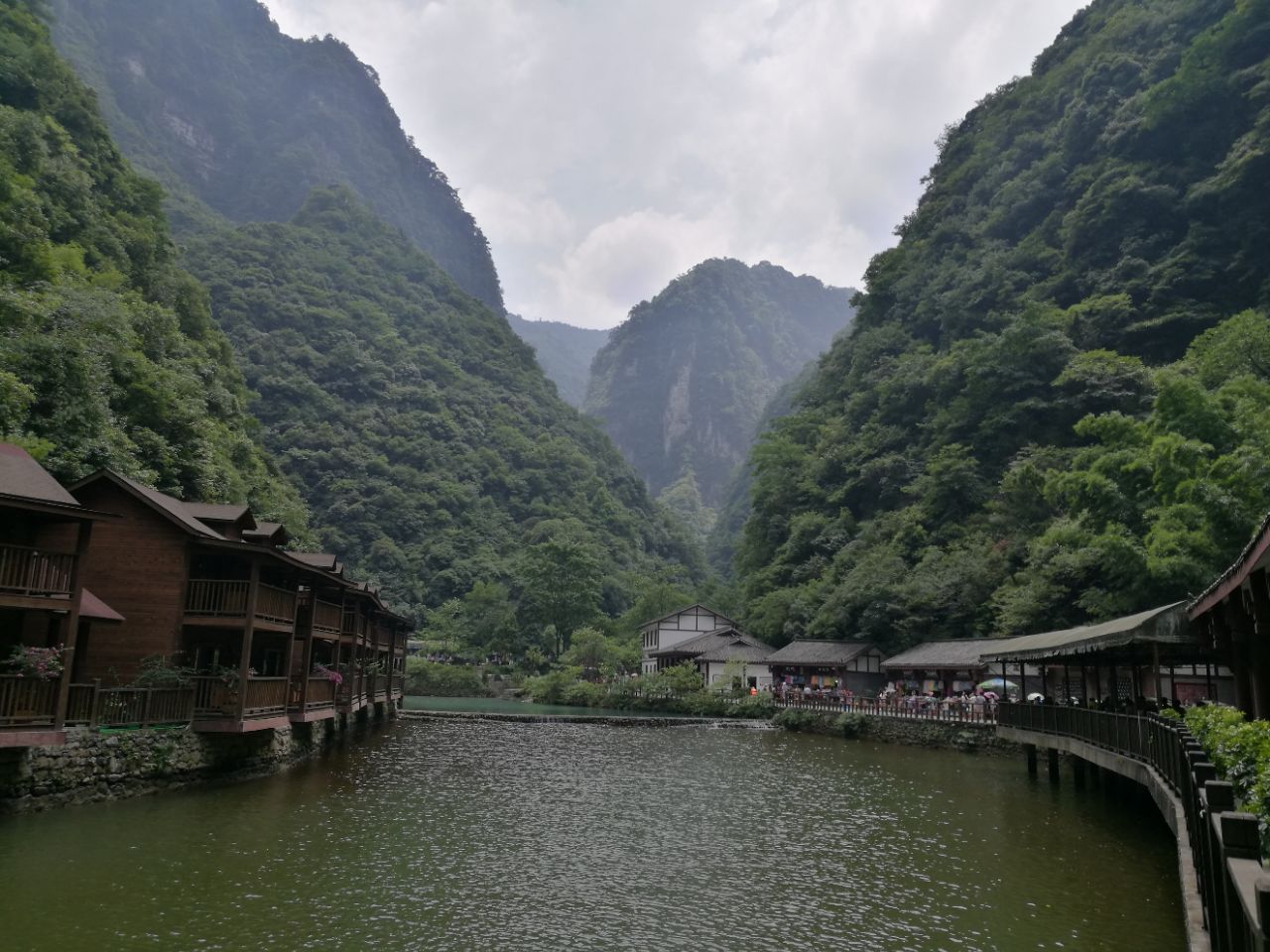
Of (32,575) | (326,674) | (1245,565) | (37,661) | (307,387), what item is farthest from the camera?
(307,387)

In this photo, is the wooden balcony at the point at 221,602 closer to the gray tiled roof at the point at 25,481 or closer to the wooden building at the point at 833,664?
the gray tiled roof at the point at 25,481

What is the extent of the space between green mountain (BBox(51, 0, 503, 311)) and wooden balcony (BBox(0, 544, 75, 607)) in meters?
104

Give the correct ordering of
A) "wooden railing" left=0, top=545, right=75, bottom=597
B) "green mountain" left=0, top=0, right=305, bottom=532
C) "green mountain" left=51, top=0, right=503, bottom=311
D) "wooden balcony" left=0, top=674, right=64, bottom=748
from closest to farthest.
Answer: "wooden balcony" left=0, top=674, right=64, bottom=748, "wooden railing" left=0, top=545, right=75, bottom=597, "green mountain" left=0, top=0, right=305, bottom=532, "green mountain" left=51, top=0, right=503, bottom=311

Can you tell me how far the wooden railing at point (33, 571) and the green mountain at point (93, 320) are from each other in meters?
9.43

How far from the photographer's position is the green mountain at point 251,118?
427 ft

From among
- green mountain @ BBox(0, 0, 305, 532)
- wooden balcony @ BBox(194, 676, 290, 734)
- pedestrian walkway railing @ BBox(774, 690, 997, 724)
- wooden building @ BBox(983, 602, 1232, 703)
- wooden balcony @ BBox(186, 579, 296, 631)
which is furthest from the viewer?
pedestrian walkway railing @ BBox(774, 690, 997, 724)

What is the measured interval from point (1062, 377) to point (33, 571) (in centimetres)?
4908

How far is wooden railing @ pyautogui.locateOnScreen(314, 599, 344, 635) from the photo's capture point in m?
25.8

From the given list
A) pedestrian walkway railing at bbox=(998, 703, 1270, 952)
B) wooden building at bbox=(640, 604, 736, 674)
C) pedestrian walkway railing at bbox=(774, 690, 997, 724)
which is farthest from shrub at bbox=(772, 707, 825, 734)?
pedestrian walkway railing at bbox=(998, 703, 1270, 952)

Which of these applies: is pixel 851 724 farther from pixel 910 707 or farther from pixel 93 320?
pixel 93 320

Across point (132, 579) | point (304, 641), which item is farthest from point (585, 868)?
point (304, 641)

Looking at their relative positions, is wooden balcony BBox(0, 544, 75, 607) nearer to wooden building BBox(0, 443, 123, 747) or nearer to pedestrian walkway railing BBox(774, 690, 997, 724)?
wooden building BBox(0, 443, 123, 747)

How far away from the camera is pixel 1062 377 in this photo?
46.8m

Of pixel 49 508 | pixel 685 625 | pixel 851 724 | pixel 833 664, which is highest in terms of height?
pixel 49 508
